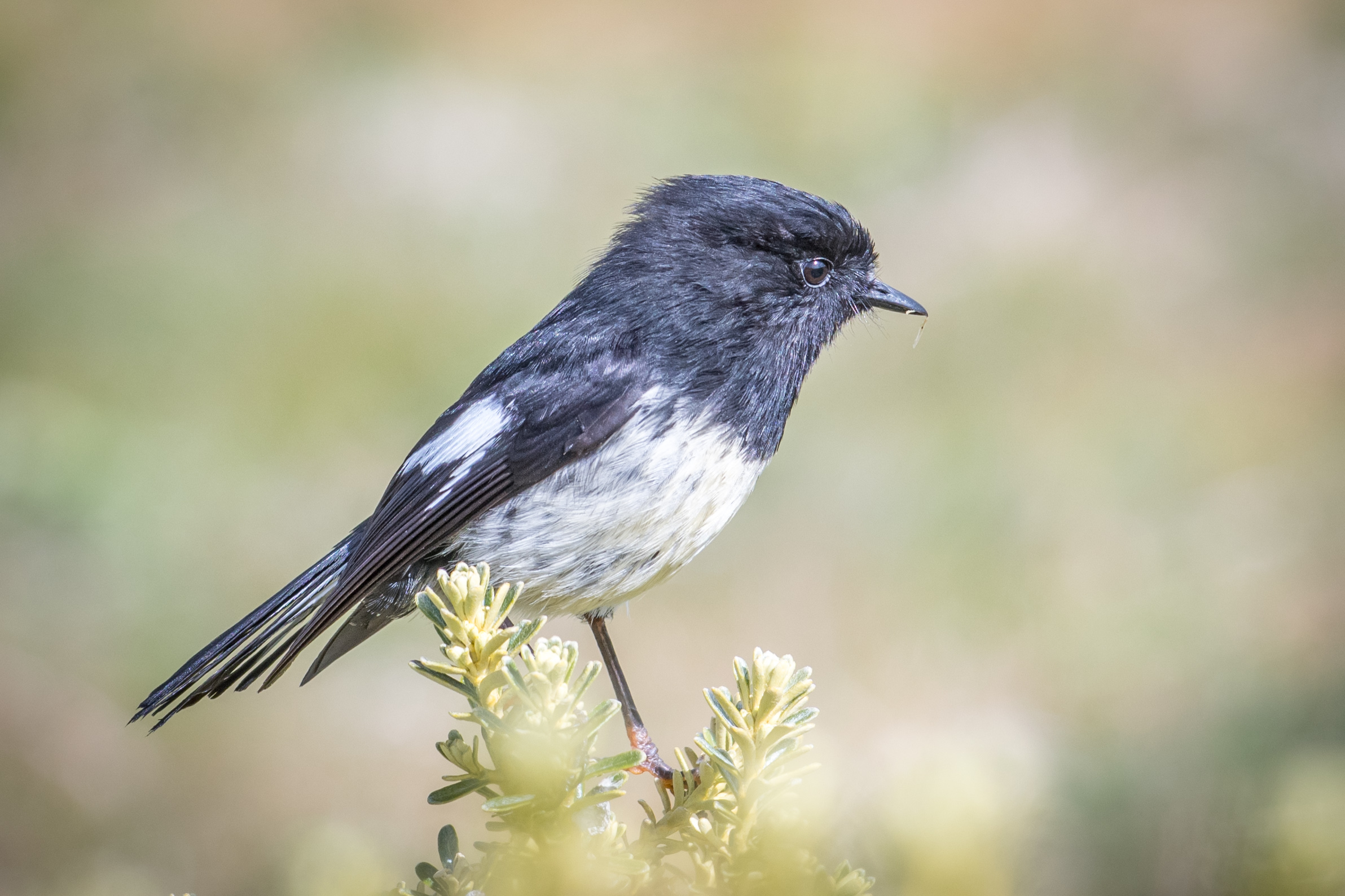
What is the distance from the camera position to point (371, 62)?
617 cm

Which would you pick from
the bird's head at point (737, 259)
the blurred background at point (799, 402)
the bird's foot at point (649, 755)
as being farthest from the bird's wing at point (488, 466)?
the blurred background at point (799, 402)

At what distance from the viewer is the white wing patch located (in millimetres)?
2066

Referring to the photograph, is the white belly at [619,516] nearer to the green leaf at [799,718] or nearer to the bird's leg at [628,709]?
the bird's leg at [628,709]

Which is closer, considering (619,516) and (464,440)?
(619,516)

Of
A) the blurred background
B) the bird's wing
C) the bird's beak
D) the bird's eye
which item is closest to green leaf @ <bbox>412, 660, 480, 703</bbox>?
the blurred background

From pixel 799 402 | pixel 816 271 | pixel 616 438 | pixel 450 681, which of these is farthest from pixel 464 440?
pixel 799 402

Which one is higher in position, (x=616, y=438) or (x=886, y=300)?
(x=886, y=300)

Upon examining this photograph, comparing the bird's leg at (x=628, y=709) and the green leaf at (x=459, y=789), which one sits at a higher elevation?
the bird's leg at (x=628, y=709)

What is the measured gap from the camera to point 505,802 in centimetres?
86

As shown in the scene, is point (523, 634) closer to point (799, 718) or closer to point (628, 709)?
point (799, 718)

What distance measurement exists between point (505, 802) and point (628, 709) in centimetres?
142

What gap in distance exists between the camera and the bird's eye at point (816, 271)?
2285 millimetres

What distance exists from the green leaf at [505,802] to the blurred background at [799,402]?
0.80 m

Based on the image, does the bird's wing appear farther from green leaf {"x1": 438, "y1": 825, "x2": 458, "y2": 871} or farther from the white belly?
green leaf {"x1": 438, "y1": 825, "x2": 458, "y2": 871}
